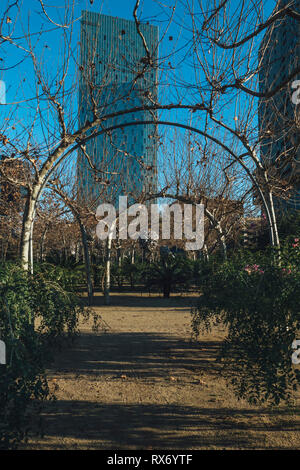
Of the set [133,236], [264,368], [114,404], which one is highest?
[133,236]

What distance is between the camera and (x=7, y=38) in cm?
469

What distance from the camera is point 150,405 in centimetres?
383

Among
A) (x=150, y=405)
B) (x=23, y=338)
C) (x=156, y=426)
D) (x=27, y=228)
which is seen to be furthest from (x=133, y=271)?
(x=156, y=426)

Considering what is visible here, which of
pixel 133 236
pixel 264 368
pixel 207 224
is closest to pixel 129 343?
pixel 264 368

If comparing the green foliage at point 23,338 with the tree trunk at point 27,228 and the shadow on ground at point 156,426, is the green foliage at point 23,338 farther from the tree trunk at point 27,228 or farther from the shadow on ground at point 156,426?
the tree trunk at point 27,228

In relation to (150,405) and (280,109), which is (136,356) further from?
(280,109)

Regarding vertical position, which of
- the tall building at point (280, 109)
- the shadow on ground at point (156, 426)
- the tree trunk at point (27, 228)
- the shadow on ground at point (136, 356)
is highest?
the tall building at point (280, 109)

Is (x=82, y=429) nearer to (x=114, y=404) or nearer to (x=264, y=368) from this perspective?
(x=114, y=404)

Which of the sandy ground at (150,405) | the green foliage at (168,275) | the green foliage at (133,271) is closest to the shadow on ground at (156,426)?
the sandy ground at (150,405)

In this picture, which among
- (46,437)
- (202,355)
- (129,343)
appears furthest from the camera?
(129,343)

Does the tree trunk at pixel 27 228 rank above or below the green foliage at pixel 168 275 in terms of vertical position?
above

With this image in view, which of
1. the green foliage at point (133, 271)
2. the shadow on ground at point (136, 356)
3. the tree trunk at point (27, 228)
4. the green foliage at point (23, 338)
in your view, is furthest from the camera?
the green foliage at point (133, 271)

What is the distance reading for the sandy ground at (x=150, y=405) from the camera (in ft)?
9.95
